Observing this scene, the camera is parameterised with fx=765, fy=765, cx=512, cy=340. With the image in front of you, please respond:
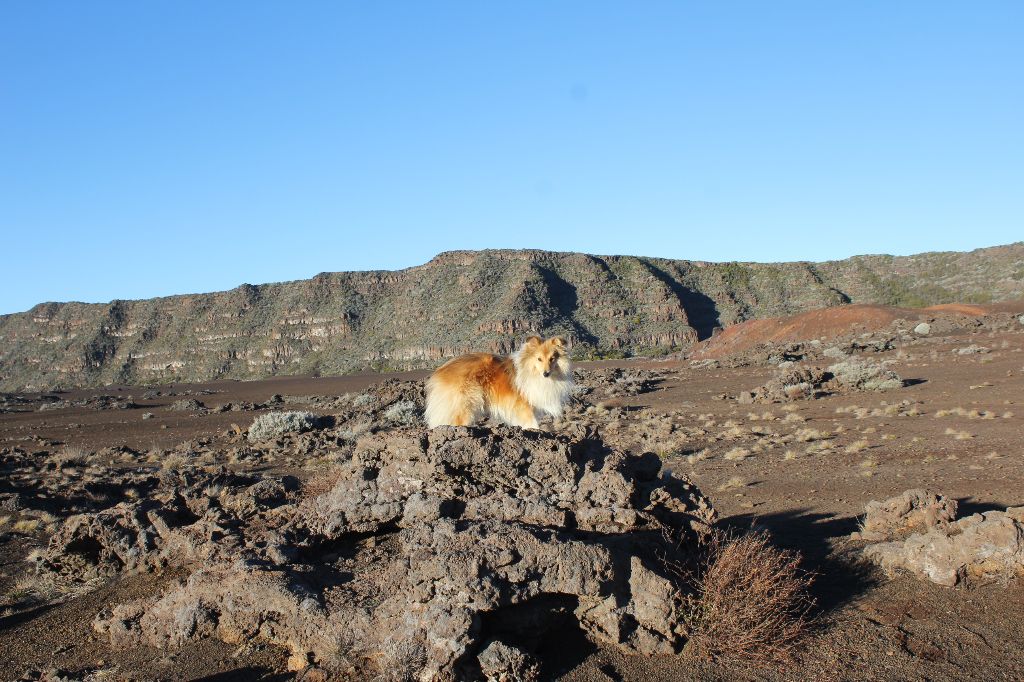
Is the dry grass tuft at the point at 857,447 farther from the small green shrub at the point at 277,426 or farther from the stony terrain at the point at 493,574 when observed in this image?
the small green shrub at the point at 277,426

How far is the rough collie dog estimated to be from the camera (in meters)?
9.34

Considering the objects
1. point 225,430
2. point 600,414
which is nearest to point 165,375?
point 225,430

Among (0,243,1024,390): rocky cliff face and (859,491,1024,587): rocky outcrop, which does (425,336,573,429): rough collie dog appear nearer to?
(859,491,1024,587): rocky outcrop

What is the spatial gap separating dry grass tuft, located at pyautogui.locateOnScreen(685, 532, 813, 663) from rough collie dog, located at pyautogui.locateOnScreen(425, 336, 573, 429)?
13.0 feet

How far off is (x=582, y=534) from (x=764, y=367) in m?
31.5

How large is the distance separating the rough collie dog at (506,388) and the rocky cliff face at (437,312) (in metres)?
63.7

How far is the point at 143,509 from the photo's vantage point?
798 cm

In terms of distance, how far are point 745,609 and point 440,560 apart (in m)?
2.13

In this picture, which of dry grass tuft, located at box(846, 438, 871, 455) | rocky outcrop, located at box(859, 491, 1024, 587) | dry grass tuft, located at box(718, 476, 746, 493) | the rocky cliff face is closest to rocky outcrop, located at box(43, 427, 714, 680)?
rocky outcrop, located at box(859, 491, 1024, 587)

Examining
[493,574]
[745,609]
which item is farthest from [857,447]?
[493,574]

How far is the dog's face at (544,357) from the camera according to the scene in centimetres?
940

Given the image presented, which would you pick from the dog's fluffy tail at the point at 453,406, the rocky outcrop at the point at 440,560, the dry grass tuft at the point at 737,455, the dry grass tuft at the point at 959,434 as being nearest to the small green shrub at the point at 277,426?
the dry grass tuft at the point at 737,455

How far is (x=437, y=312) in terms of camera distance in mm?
87500

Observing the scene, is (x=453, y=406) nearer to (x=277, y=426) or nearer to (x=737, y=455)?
(x=737, y=455)
